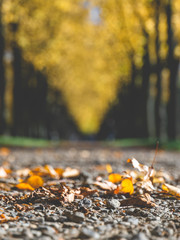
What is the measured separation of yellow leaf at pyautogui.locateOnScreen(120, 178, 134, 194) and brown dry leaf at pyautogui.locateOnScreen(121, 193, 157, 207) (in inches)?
4.8

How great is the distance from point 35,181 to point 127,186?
0.75 metres

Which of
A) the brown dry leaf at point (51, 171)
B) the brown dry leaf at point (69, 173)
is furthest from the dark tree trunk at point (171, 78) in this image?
the brown dry leaf at point (51, 171)

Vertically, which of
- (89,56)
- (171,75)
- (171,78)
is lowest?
(171,78)

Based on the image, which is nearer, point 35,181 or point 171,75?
point 35,181

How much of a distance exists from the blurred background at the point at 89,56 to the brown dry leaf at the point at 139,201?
39.5 ft

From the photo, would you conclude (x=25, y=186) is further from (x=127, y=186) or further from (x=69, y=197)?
(x=127, y=186)

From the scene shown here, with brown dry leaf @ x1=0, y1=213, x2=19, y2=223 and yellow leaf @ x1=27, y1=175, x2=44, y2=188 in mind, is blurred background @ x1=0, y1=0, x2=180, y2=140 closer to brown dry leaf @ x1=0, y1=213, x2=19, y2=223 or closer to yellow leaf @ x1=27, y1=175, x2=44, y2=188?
yellow leaf @ x1=27, y1=175, x2=44, y2=188

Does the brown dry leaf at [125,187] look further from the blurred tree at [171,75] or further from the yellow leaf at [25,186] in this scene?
the blurred tree at [171,75]

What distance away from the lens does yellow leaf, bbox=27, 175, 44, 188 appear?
106 inches

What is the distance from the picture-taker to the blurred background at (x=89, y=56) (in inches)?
589

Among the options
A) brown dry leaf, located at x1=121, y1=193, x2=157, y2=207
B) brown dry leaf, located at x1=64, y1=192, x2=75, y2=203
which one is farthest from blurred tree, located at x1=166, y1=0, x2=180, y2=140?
brown dry leaf, located at x1=64, y1=192, x2=75, y2=203

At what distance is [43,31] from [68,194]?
52.4 feet

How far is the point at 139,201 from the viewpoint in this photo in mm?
2287

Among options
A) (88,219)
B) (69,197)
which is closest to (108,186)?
(69,197)
